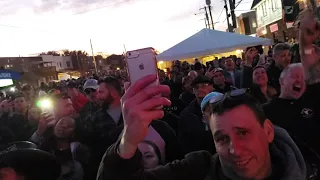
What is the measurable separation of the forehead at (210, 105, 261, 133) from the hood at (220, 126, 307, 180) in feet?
0.63

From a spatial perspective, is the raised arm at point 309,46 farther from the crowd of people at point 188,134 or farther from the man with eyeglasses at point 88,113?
the man with eyeglasses at point 88,113

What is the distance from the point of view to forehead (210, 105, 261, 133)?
5.84ft

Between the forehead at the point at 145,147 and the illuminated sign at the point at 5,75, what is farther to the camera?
the illuminated sign at the point at 5,75

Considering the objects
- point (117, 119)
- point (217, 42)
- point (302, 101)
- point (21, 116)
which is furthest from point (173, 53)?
point (302, 101)

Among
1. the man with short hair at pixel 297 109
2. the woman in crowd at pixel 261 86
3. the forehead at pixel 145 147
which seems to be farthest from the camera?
the woman in crowd at pixel 261 86

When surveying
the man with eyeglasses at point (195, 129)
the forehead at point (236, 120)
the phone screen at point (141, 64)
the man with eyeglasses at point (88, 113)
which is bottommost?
the man with eyeglasses at point (195, 129)

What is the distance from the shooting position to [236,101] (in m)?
1.86

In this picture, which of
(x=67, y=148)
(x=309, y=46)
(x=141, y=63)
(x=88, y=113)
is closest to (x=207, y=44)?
(x=88, y=113)

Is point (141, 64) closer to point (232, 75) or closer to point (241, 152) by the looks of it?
point (241, 152)

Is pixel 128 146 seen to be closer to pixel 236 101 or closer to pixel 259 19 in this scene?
pixel 236 101

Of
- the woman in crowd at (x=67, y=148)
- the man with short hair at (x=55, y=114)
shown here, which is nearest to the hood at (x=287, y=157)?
the woman in crowd at (x=67, y=148)

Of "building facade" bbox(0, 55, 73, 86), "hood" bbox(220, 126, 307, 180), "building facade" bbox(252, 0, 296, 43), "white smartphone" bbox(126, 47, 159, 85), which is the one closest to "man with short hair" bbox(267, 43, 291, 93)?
"hood" bbox(220, 126, 307, 180)

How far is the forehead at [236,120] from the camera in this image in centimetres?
178

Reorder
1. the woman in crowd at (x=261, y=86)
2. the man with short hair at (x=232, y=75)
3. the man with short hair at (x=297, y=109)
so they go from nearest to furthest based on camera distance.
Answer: the man with short hair at (x=297, y=109) → the woman in crowd at (x=261, y=86) → the man with short hair at (x=232, y=75)
